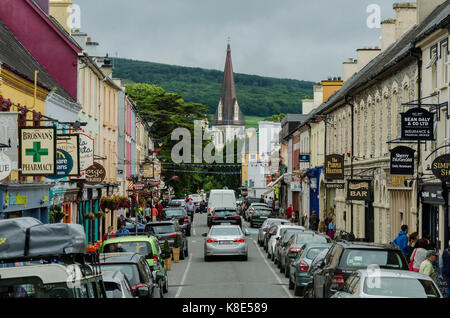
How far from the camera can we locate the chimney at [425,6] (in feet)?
106

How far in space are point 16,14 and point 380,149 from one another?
51.1 feet

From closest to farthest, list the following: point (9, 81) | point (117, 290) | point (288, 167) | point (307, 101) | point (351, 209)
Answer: point (117, 290) → point (9, 81) → point (351, 209) → point (307, 101) → point (288, 167)

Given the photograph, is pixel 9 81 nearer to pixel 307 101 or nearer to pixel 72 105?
pixel 72 105

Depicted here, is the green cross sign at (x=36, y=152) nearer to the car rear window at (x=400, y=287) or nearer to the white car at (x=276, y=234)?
the car rear window at (x=400, y=287)

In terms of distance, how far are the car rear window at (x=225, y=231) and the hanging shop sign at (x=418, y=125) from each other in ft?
33.6

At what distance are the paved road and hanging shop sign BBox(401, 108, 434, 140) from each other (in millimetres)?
5733

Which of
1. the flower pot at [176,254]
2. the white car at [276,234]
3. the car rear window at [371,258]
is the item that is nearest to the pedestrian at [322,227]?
the white car at [276,234]

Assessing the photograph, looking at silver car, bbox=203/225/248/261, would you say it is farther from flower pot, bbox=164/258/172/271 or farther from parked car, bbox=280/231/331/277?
parked car, bbox=280/231/331/277

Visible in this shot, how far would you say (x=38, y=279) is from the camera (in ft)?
29.0

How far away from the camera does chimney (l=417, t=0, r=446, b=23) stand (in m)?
32.2

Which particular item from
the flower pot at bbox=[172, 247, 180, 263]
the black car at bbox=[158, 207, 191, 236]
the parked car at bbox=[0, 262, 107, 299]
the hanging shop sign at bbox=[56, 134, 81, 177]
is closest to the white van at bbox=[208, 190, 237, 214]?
the black car at bbox=[158, 207, 191, 236]

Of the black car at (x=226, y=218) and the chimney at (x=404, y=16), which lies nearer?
the chimney at (x=404, y=16)

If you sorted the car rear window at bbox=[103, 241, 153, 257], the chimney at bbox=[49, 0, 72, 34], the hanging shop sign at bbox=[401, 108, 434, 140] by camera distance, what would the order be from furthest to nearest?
the chimney at bbox=[49, 0, 72, 34] → the hanging shop sign at bbox=[401, 108, 434, 140] → the car rear window at bbox=[103, 241, 153, 257]

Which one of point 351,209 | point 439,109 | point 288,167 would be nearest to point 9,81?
point 439,109
